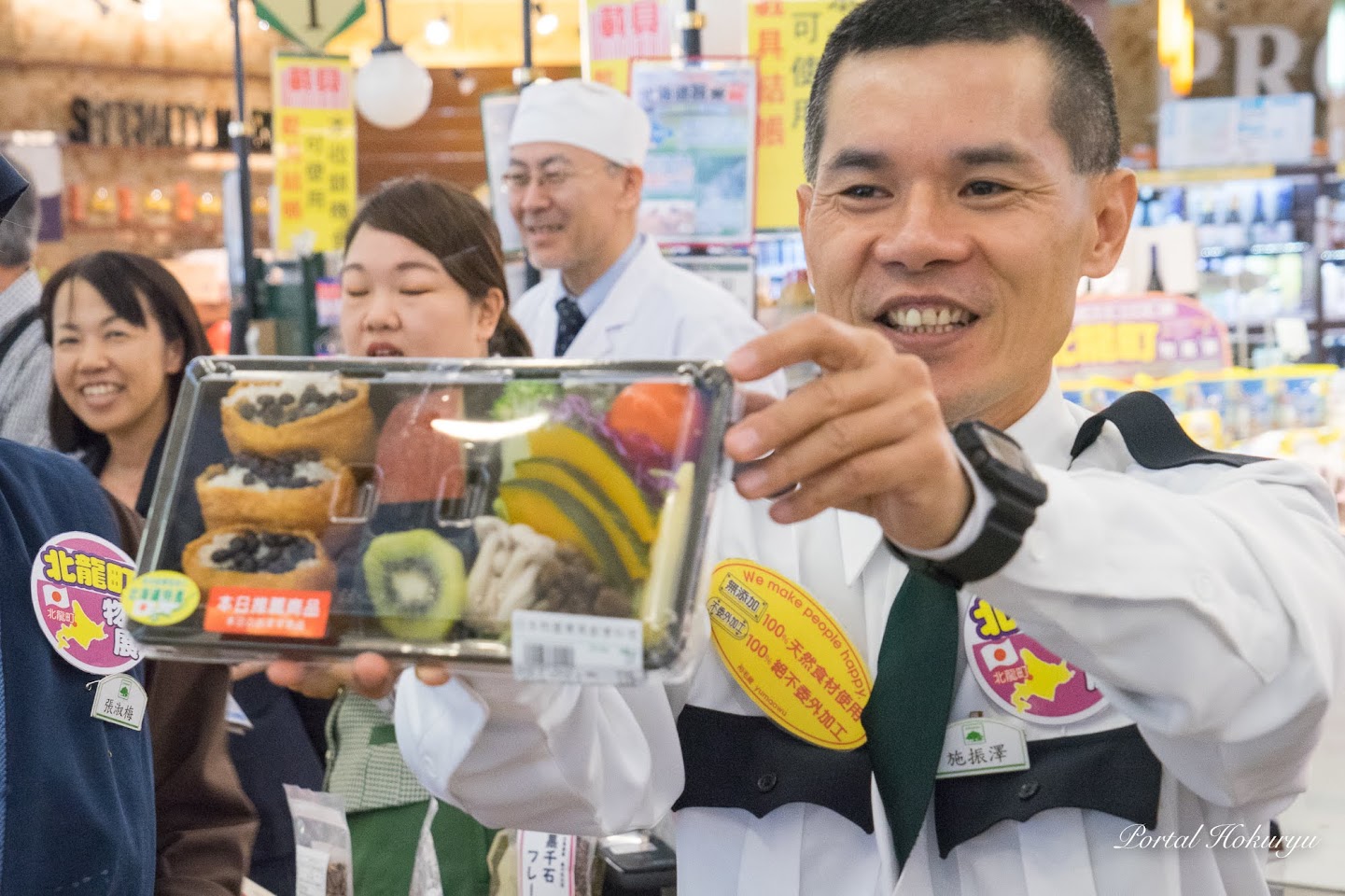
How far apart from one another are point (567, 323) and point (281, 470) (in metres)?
3.43

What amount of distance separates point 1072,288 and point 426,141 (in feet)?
42.2

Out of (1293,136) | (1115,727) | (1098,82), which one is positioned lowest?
(1115,727)

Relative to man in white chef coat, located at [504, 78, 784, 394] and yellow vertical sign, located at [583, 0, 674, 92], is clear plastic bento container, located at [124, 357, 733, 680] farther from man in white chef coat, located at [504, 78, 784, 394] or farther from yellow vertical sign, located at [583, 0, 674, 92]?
yellow vertical sign, located at [583, 0, 674, 92]

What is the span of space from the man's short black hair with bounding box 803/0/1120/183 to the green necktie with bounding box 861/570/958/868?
44cm

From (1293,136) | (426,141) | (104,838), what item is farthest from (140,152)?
(104,838)

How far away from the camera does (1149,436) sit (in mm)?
1284

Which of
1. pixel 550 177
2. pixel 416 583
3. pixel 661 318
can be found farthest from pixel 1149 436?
pixel 550 177

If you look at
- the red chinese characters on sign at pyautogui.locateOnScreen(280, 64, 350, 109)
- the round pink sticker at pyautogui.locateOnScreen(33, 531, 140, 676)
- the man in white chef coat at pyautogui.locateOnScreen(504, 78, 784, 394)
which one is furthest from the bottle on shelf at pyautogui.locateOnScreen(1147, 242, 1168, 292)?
the red chinese characters on sign at pyautogui.locateOnScreen(280, 64, 350, 109)

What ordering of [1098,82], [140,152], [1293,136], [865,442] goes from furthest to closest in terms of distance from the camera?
[140,152], [1293,136], [1098,82], [865,442]

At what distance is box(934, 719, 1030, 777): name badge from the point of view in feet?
3.95

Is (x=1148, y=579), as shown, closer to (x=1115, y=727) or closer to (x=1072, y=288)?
(x=1115, y=727)

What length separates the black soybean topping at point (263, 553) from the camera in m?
0.94

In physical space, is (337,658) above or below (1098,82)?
below

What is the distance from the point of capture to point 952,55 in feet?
4.04
